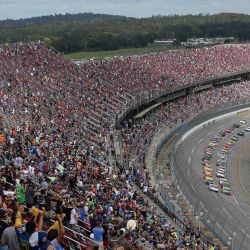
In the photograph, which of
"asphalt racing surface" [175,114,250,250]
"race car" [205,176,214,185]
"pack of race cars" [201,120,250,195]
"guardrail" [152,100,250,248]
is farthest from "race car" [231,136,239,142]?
"race car" [205,176,214,185]

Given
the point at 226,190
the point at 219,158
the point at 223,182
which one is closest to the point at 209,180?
the point at 223,182

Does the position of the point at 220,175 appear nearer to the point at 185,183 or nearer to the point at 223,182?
the point at 223,182

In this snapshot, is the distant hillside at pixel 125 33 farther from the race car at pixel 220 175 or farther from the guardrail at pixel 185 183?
the race car at pixel 220 175

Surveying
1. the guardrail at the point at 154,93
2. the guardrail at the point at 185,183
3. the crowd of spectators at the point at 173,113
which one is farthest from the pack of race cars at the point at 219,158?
the guardrail at the point at 154,93

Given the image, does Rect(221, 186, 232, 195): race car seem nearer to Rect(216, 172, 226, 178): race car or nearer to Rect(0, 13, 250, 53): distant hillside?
Rect(216, 172, 226, 178): race car

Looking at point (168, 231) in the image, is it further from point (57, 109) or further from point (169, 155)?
point (169, 155)
